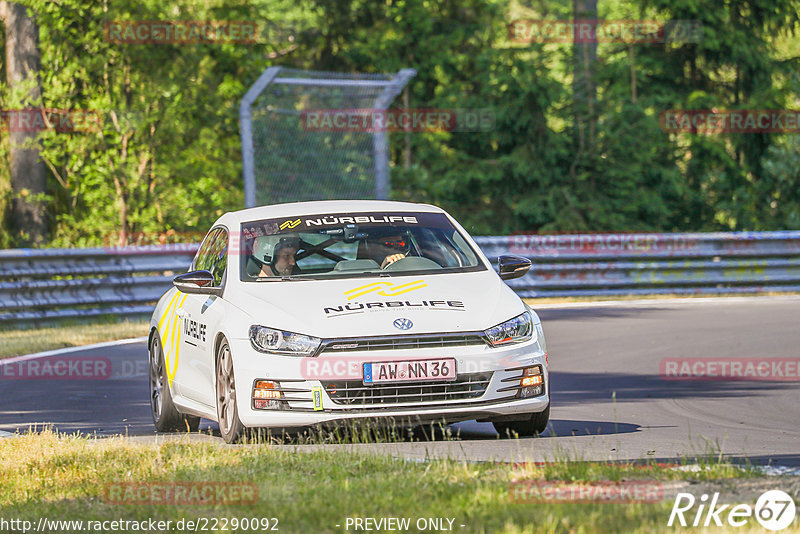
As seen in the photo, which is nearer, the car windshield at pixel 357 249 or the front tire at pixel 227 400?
the front tire at pixel 227 400

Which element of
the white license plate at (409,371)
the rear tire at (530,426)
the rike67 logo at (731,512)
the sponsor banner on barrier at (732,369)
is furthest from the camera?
the sponsor banner on barrier at (732,369)

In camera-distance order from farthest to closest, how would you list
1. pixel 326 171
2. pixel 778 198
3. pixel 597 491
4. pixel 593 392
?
pixel 778 198, pixel 326 171, pixel 593 392, pixel 597 491

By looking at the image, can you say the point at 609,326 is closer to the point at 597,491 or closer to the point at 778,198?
the point at 597,491

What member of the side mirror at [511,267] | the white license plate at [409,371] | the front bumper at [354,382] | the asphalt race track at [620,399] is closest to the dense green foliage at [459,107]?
the asphalt race track at [620,399]

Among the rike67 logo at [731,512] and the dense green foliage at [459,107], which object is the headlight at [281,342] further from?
the dense green foliage at [459,107]

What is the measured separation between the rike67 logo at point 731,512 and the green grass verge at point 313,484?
7 cm

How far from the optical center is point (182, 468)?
283 inches

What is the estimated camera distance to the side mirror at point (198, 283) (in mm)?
9172

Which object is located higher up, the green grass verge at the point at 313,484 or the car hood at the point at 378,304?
the car hood at the point at 378,304

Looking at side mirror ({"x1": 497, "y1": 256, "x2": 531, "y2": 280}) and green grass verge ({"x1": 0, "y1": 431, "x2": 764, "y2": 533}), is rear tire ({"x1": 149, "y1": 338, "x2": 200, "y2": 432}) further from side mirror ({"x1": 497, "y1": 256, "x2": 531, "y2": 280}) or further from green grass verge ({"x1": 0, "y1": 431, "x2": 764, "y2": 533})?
side mirror ({"x1": 497, "y1": 256, "x2": 531, "y2": 280})

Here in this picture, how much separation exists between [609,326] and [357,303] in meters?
9.24

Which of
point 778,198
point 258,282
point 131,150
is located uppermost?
point 258,282

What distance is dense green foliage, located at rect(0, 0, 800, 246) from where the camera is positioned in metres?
24.9

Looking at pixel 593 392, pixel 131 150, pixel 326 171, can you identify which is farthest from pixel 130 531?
pixel 131 150
